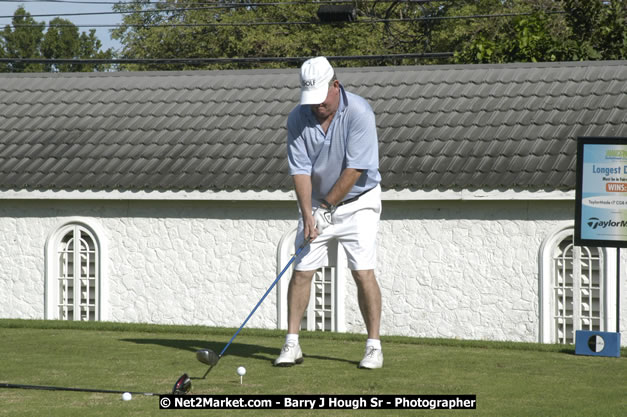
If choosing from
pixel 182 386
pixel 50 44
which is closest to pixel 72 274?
pixel 182 386

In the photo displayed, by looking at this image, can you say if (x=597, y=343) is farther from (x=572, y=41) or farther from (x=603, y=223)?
(x=572, y=41)

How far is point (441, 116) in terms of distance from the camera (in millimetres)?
15367

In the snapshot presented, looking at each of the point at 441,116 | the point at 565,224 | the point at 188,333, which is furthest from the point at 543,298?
the point at 188,333

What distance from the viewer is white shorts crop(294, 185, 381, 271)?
7.37m

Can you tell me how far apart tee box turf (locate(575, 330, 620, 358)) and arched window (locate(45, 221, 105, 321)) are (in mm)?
9344

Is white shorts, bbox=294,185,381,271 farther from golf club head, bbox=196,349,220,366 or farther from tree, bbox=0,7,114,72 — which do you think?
tree, bbox=0,7,114,72

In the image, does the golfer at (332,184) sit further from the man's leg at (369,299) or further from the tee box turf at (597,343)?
the tee box turf at (597,343)

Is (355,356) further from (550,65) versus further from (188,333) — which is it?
(550,65)

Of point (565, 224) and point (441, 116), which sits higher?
point (441, 116)

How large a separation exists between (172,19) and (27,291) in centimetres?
2932

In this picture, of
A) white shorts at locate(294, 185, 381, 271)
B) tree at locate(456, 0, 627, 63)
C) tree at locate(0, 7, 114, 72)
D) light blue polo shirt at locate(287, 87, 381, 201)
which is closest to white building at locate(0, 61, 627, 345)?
tree at locate(456, 0, 627, 63)

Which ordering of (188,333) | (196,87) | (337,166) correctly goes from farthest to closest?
(196,87) < (188,333) < (337,166)

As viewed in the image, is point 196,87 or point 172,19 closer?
point 196,87

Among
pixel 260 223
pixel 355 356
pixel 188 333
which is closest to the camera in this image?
pixel 355 356
